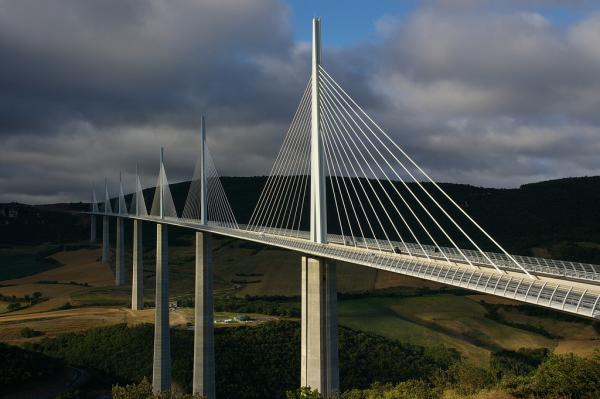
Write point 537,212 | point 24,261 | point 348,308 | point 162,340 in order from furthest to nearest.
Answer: point 24,261 → point 537,212 → point 348,308 → point 162,340

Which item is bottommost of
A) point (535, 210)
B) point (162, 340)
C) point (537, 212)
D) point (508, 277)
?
point (162, 340)

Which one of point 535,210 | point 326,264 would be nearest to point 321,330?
point 326,264

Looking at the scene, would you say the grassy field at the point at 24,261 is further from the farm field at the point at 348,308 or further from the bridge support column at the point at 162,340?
the bridge support column at the point at 162,340

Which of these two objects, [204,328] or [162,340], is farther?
[162,340]

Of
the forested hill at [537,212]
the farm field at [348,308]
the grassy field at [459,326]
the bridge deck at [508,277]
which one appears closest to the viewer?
the bridge deck at [508,277]

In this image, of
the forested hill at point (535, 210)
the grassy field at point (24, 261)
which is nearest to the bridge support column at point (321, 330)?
the forested hill at point (535, 210)

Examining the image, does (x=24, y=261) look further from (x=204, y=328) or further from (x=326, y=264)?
(x=326, y=264)

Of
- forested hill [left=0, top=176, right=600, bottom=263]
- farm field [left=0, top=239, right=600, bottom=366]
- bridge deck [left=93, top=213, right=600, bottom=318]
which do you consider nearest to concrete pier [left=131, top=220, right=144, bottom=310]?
farm field [left=0, top=239, right=600, bottom=366]

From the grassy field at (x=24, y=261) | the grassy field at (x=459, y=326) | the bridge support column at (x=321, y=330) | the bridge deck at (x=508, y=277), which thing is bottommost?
the grassy field at (x=459, y=326)

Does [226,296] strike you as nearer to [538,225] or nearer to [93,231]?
[538,225]
